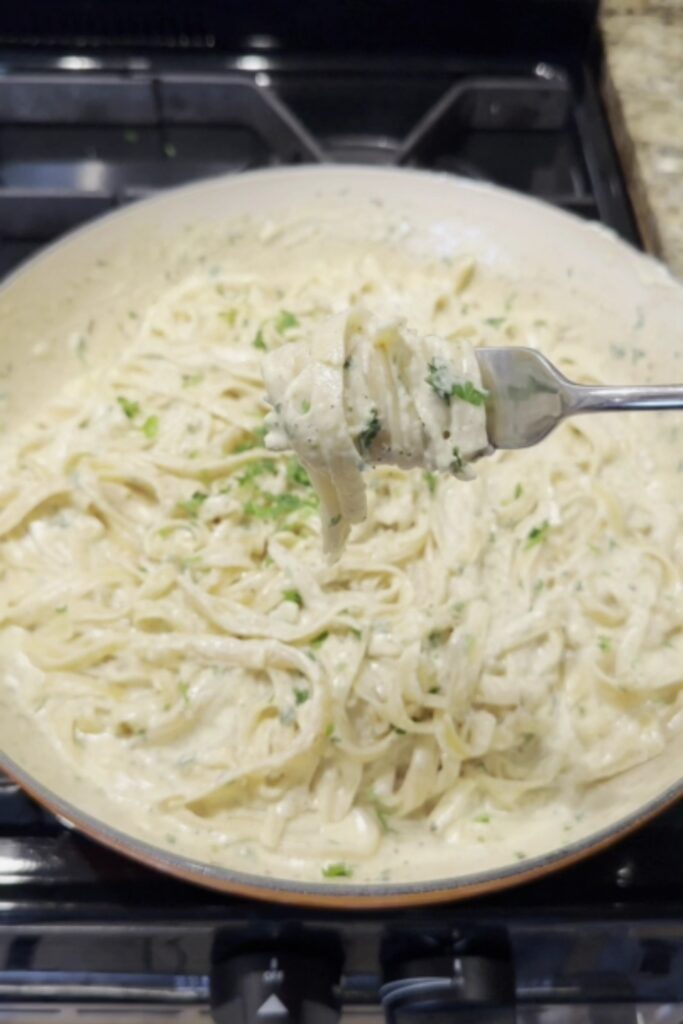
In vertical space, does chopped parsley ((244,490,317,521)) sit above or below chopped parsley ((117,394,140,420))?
below

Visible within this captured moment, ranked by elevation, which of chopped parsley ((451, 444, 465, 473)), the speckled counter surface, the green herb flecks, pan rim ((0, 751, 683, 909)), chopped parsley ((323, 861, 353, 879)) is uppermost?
the speckled counter surface

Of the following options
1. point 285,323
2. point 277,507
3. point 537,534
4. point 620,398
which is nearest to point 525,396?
point 620,398

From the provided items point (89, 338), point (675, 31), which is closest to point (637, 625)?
point (89, 338)

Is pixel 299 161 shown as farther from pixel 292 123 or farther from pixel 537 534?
pixel 537 534

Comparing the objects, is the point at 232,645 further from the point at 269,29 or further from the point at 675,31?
the point at 675,31

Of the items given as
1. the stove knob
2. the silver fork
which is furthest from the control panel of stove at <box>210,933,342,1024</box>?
the silver fork

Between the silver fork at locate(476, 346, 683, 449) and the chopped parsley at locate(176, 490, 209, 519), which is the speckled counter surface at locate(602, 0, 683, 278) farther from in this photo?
the chopped parsley at locate(176, 490, 209, 519)

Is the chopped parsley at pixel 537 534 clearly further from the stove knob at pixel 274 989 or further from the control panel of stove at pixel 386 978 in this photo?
the stove knob at pixel 274 989
